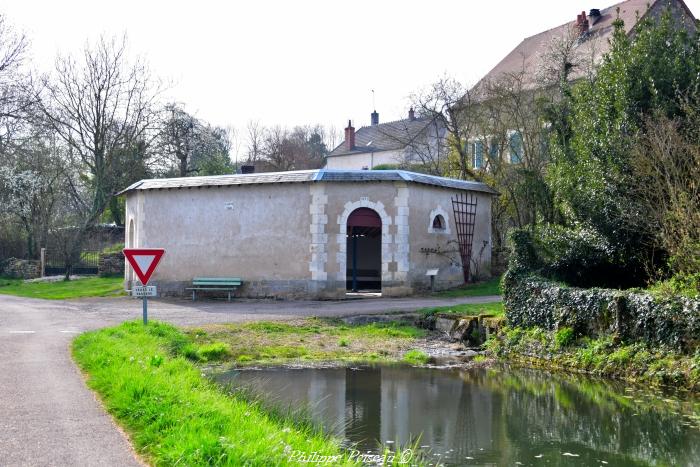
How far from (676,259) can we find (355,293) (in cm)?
1100

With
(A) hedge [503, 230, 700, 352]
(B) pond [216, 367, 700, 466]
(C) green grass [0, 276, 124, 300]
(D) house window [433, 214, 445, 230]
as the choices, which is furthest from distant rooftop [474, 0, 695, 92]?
(B) pond [216, 367, 700, 466]

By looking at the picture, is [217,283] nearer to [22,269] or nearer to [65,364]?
[65,364]

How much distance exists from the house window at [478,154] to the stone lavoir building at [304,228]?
4.88 meters

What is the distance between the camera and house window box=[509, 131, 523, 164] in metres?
27.0

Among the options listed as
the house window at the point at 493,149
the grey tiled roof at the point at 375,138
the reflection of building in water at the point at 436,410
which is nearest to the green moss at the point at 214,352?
the reflection of building in water at the point at 436,410

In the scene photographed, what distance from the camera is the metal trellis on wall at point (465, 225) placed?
2367cm

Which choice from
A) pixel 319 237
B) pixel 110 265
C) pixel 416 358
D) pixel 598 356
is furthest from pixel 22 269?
pixel 598 356

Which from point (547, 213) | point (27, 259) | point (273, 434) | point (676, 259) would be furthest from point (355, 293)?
point (27, 259)

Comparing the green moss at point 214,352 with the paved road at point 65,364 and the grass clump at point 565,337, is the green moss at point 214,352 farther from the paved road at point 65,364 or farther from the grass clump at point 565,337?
the grass clump at point 565,337

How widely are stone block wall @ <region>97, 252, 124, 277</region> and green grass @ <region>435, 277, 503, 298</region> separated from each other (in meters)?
16.3

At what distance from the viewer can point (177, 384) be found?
7.76m

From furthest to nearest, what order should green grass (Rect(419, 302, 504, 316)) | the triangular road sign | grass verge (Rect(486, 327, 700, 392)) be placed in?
green grass (Rect(419, 302, 504, 316)) < the triangular road sign < grass verge (Rect(486, 327, 700, 392))

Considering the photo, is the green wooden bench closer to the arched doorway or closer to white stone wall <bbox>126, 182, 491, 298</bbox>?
white stone wall <bbox>126, 182, 491, 298</bbox>

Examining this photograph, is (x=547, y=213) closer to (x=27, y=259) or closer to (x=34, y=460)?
(x=34, y=460)
